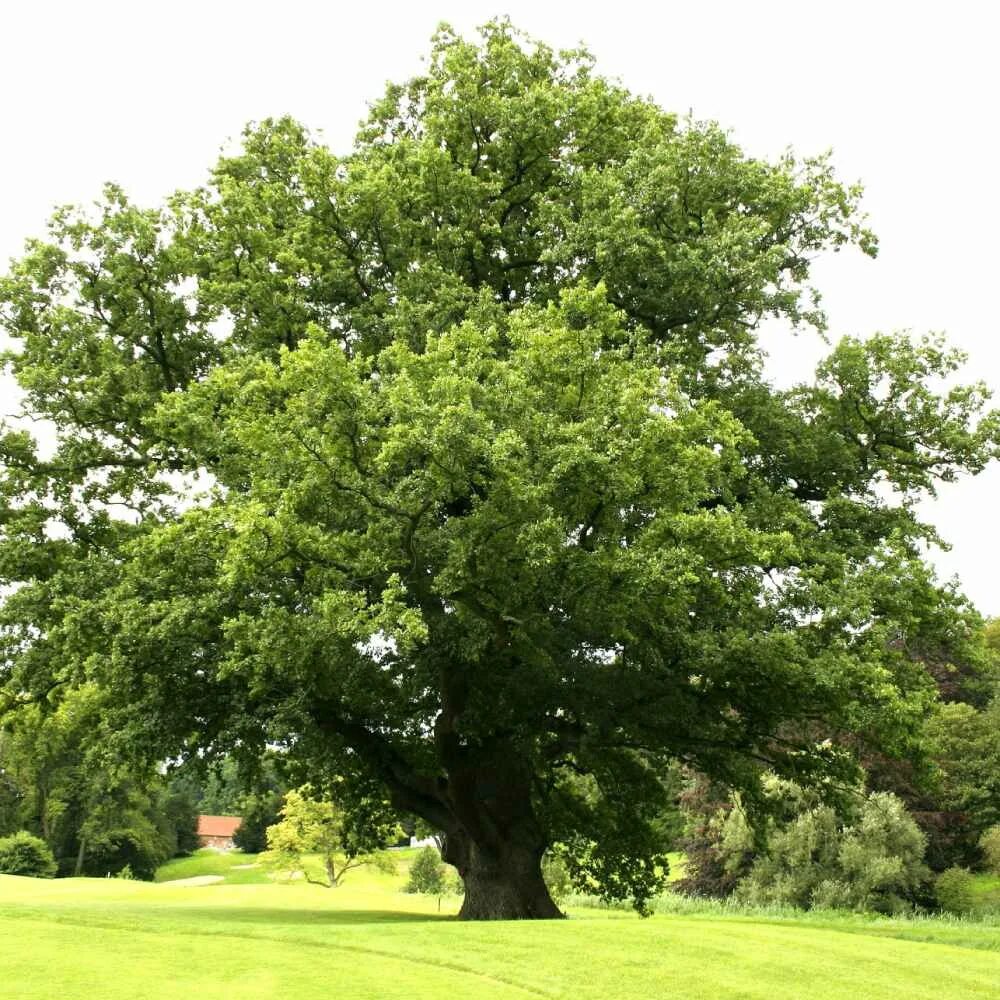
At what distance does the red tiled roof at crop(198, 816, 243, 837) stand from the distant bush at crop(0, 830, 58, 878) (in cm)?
5300

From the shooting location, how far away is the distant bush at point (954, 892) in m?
33.3

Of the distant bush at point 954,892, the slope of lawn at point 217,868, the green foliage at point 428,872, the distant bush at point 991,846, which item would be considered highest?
the distant bush at point 991,846

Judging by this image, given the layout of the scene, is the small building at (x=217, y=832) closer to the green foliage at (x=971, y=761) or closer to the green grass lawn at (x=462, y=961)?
the green foliage at (x=971, y=761)

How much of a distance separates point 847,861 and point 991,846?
6893mm

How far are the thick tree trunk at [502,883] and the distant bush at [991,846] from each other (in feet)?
75.2

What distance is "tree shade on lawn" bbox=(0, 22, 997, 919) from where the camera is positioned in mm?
Result: 15195

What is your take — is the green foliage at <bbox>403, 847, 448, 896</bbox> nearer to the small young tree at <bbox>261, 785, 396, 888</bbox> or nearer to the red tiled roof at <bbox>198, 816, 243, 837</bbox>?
the small young tree at <bbox>261, 785, 396, 888</bbox>

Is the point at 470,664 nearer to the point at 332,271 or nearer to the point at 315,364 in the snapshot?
the point at 315,364

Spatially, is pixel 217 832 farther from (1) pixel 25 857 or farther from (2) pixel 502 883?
(2) pixel 502 883

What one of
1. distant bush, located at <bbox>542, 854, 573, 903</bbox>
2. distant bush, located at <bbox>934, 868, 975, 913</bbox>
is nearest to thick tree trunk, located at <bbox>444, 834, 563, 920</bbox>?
distant bush, located at <bbox>542, 854, 573, 903</bbox>

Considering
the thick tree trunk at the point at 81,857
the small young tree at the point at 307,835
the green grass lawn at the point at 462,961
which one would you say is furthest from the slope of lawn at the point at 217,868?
the green grass lawn at the point at 462,961

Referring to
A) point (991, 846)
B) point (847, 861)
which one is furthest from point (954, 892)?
point (847, 861)

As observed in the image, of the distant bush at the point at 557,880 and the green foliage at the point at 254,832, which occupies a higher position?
the distant bush at the point at 557,880

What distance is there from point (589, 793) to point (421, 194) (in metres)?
15.8
